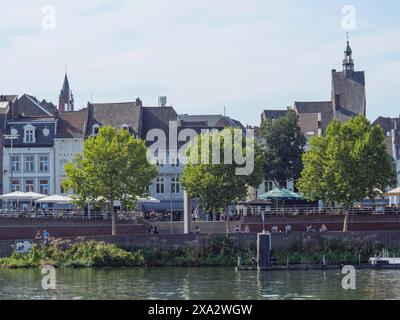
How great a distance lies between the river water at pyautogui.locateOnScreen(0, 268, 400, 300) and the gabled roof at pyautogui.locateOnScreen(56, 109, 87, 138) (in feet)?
101

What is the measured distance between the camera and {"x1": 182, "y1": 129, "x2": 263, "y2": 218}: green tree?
8894 cm

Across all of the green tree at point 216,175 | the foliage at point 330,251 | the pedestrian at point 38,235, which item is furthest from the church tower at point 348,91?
the pedestrian at point 38,235

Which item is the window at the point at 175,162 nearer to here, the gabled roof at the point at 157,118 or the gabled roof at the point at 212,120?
the gabled roof at the point at 157,118

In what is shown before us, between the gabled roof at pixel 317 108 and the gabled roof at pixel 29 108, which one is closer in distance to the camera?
the gabled roof at pixel 29 108

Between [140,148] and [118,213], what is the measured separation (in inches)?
298

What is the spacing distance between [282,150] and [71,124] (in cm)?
1814

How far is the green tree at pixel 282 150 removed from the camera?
104062 mm

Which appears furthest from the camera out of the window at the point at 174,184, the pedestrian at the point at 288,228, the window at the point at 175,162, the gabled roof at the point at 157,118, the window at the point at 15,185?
the gabled roof at the point at 157,118

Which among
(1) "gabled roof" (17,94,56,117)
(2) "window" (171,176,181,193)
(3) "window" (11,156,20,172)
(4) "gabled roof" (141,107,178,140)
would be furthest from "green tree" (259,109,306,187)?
(1) "gabled roof" (17,94,56,117)

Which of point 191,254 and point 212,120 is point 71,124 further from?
point 191,254

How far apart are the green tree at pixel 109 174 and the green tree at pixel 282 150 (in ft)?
65.0

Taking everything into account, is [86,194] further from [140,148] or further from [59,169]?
[59,169]
